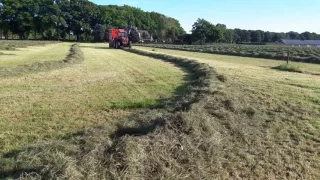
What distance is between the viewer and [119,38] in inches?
1847

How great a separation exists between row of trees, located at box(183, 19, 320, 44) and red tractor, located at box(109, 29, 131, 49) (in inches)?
2817

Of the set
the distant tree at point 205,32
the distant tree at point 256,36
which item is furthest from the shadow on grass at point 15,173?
the distant tree at point 256,36

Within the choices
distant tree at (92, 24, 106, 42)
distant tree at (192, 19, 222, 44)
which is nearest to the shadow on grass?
distant tree at (92, 24, 106, 42)

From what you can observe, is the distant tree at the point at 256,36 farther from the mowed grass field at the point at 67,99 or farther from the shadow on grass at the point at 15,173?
the shadow on grass at the point at 15,173

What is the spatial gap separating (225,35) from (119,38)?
4225 inches

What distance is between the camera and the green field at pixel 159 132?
207 inches

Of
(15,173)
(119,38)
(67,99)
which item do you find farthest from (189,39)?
(15,173)

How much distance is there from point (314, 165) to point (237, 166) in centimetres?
167

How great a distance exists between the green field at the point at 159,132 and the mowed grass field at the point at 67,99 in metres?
0.03

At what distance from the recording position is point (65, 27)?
116250mm

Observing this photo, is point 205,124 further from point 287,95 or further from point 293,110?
point 287,95

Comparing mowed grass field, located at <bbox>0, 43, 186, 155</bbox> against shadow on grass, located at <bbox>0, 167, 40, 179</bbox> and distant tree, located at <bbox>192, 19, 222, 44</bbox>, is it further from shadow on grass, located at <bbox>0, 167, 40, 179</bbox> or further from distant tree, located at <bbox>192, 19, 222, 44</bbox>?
distant tree, located at <bbox>192, 19, 222, 44</bbox>

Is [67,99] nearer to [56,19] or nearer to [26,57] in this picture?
[26,57]

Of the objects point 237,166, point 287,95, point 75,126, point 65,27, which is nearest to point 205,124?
point 237,166
